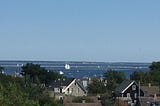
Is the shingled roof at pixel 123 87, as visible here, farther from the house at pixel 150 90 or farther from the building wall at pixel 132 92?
the house at pixel 150 90

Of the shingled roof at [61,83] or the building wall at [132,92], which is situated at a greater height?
the shingled roof at [61,83]

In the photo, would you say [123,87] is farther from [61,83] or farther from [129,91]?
[61,83]

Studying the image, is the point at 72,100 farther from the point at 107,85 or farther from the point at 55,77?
the point at 55,77

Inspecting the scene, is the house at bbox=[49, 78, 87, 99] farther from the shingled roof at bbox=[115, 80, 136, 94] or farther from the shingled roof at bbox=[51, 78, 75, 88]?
the shingled roof at bbox=[115, 80, 136, 94]

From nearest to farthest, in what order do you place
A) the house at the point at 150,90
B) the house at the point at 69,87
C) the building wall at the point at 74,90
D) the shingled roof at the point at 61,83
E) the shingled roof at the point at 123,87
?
the house at the point at 150,90 → the shingled roof at the point at 123,87 → the building wall at the point at 74,90 → the house at the point at 69,87 → the shingled roof at the point at 61,83

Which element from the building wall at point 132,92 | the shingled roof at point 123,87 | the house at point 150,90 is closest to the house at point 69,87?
the shingled roof at point 123,87

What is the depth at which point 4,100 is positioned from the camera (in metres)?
30.4

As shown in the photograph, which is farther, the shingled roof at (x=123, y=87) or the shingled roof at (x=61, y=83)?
the shingled roof at (x=61, y=83)

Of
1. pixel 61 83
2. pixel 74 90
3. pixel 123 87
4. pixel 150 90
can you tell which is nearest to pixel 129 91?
pixel 123 87

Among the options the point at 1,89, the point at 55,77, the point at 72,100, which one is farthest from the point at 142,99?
the point at 55,77

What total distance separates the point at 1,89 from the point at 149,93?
47000 mm

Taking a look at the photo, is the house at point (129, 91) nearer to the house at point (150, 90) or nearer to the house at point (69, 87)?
the house at point (150, 90)

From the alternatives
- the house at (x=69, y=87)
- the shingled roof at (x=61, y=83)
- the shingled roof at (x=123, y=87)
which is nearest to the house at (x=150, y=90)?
the shingled roof at (x=123, y=87)

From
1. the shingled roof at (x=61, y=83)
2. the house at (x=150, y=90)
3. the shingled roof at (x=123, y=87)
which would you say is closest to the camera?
the house at (x=150, y=90)
